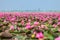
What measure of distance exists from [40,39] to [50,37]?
0.60 feet

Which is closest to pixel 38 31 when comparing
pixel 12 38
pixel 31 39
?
pixel 31 39

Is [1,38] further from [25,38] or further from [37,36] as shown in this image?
[37,36]

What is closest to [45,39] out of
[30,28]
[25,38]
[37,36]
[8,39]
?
[37,36]

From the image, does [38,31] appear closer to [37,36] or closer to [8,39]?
[37,36]

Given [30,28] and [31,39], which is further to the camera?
[30,28]

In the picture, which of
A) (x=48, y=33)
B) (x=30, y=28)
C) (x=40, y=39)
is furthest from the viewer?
(x=30, y=28)

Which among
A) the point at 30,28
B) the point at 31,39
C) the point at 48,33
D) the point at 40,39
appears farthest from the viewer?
the point at 30,28

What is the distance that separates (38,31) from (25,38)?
131 mm

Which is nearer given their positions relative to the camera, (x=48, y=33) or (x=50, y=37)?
(x=50, y=37)

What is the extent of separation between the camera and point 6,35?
1.85 m

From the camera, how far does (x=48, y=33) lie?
2.06m

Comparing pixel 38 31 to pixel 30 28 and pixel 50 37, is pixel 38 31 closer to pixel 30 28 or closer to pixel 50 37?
pixel 50 37

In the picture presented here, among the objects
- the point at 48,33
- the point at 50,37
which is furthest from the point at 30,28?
the point at 50,37

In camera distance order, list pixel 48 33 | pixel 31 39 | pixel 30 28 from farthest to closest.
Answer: pixel 30 28
pixel 48 33
pixel 31 39
